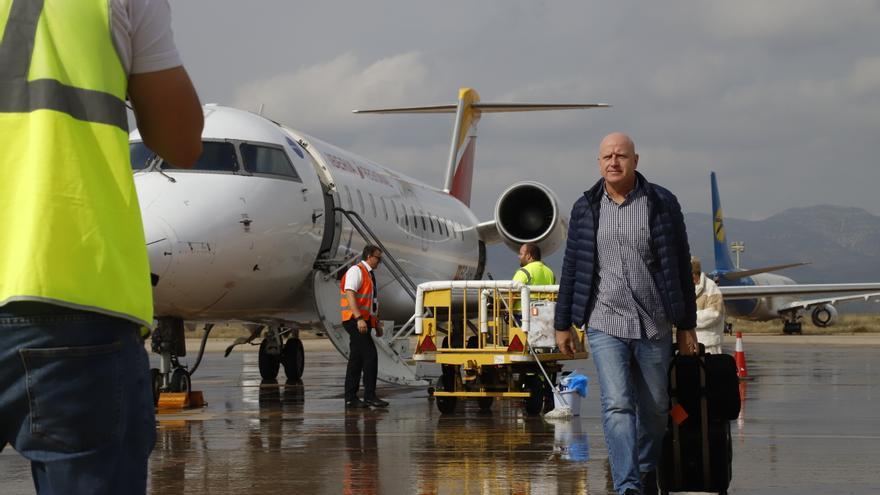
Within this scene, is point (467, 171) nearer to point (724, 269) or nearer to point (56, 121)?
point (56, 121)

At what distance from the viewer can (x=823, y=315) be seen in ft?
205

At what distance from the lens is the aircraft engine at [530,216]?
19.4 meters

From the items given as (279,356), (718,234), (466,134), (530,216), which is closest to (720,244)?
(718,234)

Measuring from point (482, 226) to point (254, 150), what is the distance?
10.3 m

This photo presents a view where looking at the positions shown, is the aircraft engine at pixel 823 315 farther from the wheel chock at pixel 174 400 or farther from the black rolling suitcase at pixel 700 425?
the black rolling suitcase at pixel 700 425

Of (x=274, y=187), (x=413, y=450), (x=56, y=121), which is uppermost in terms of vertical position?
(x=274, y=187)

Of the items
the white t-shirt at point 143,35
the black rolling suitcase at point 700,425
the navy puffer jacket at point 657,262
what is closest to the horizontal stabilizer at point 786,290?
the navy puffer jacket at point 657,262

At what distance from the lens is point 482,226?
76.8 feet

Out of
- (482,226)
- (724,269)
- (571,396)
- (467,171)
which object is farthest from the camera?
(724,269)

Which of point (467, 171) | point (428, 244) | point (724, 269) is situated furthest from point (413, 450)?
point (724, 269)

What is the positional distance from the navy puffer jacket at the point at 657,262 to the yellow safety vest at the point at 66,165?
4.16m

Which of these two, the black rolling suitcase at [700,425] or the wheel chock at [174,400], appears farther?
the wheel chock at [174,400]

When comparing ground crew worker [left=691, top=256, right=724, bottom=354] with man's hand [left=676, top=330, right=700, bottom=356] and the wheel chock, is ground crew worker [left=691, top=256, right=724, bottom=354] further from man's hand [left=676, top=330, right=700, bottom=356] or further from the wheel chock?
man's hand [left=676, top=330, right=700, bottom=356]

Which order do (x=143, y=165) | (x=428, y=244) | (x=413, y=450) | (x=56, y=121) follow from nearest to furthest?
1. (x=56, y=121)
2. (x=413, y=450)
3. (x=143, y=165)
4. (x=428, y=244)
